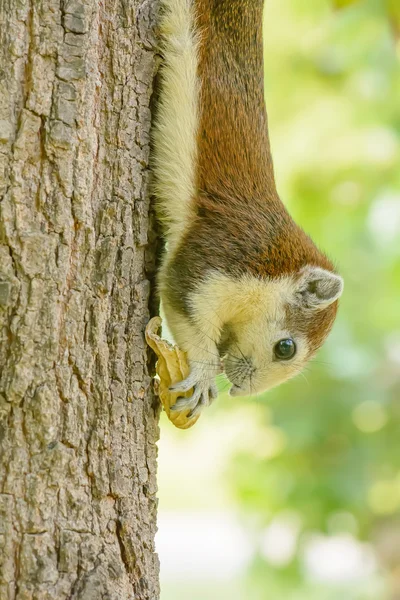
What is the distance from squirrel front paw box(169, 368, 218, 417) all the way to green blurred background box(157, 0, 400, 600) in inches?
81.7

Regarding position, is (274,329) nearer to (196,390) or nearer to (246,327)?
(246,327)

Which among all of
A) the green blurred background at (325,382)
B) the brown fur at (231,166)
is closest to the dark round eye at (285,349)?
the brown fur at (231,166)

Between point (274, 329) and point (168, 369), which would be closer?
point (168, 369)

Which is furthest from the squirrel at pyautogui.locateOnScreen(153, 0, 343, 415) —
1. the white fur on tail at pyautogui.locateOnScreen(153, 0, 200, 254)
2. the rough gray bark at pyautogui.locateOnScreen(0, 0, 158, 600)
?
the rough gray bark at pyautogui.locateOnScreen(0, 0, 158, 600)

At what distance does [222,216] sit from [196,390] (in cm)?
54

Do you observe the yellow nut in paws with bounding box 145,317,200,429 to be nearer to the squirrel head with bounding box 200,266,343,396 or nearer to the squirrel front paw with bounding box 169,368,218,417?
the squirrel front paw with bounding box 169,368,218,417

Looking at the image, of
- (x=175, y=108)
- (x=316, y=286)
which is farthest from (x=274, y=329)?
(x=175, y=108)

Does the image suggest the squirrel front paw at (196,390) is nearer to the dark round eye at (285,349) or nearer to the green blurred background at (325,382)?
the dark round eye at (285,349)

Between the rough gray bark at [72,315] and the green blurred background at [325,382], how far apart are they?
7.05 feet

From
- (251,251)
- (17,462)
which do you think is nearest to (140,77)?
(251,251)

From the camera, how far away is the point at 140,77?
2283 mm

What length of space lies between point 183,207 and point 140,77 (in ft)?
1.31

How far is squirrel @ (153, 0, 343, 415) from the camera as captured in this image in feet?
7.83

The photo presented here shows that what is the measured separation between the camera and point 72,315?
2.02 m
